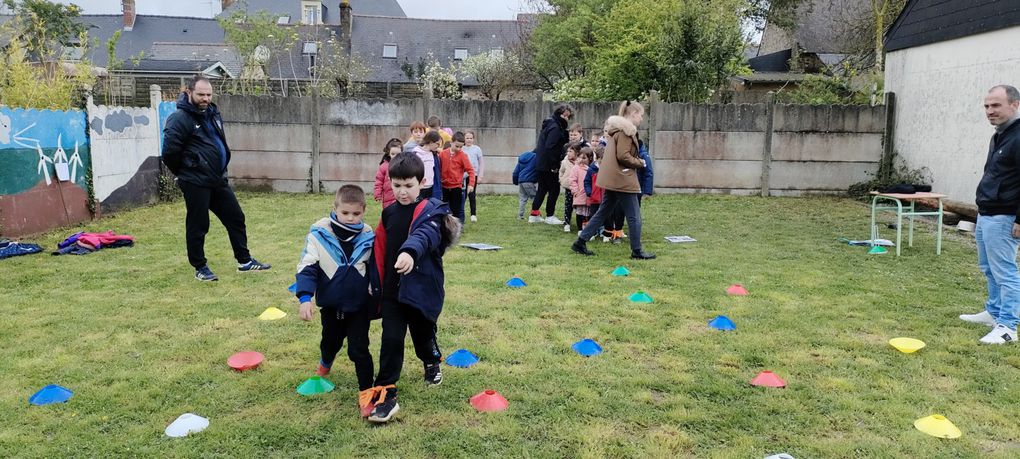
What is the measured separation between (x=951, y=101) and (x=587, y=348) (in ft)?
36.0

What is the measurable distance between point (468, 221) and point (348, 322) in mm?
7805

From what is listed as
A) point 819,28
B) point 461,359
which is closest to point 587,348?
point 461,359

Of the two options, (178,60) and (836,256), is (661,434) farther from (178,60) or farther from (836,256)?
(178,60)

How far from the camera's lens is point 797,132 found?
14.8 metres

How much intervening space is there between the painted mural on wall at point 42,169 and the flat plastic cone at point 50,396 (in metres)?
6.37

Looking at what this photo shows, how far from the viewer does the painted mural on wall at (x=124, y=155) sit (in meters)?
11.5

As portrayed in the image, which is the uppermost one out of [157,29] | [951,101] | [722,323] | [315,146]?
[157,29]

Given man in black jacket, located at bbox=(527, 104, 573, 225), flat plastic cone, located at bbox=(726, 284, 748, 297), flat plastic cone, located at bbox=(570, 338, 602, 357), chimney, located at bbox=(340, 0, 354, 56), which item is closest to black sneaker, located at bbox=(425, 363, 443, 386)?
flat plastic cone, located at bbox=(570, 338, 602, 357)

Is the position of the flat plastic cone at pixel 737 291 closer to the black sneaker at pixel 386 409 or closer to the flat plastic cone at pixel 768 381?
the flat plastic cone at pixel 768 381

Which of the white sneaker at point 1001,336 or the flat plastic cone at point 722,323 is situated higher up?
the white sneaker at point 1001,336

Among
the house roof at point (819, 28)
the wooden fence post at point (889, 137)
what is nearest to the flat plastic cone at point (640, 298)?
the wooden fence post at point (889, 137)

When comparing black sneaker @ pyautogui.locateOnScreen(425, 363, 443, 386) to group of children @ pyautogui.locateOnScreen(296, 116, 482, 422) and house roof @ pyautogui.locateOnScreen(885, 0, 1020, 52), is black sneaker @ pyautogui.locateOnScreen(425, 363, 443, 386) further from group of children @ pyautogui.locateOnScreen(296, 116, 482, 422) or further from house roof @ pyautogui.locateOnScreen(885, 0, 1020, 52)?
house roof @ pyautogui.locateOnScreen(885, 0, 1020, 52)

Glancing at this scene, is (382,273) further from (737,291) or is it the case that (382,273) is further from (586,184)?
(586,184)

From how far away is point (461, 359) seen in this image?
4918 millimetres
